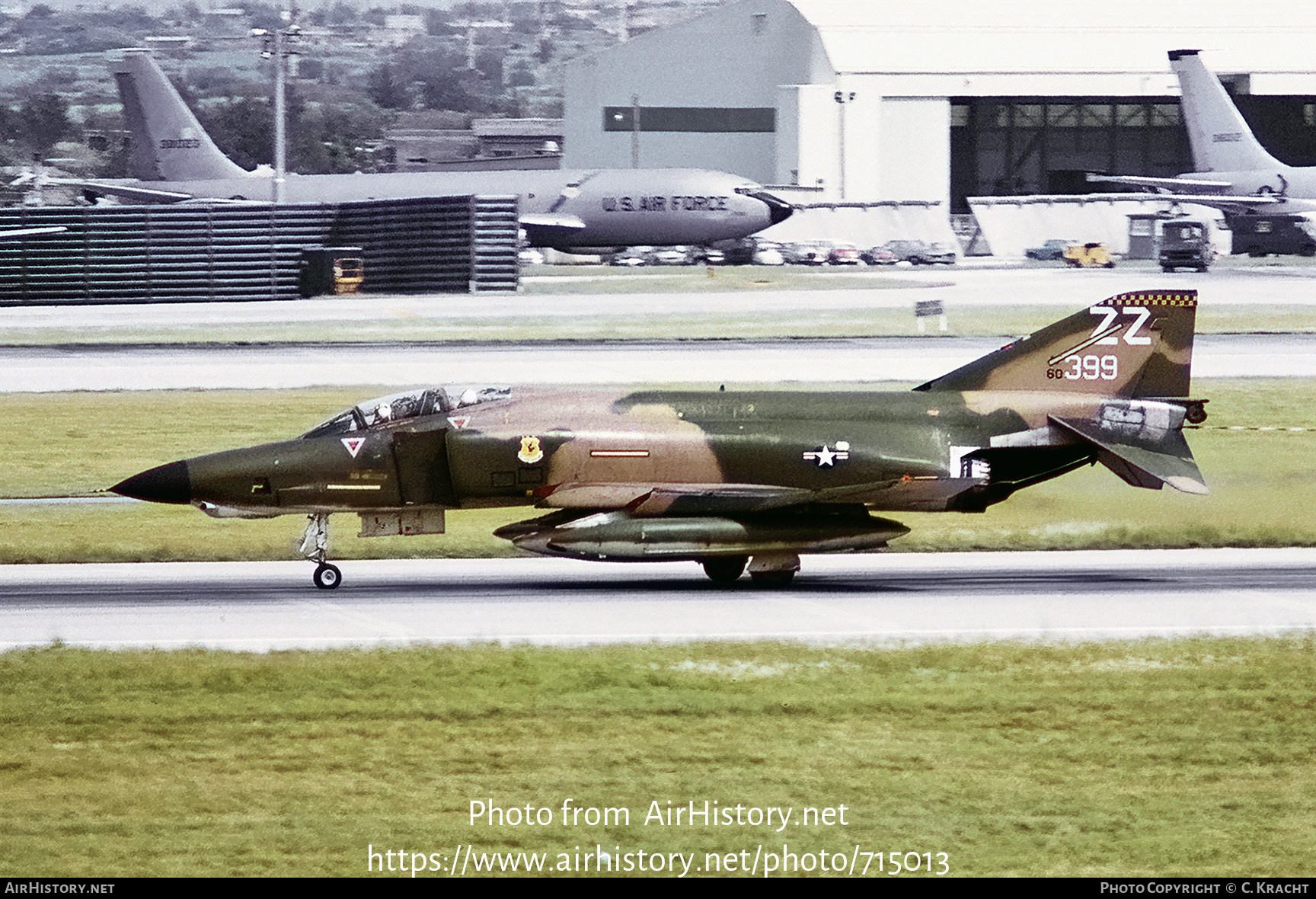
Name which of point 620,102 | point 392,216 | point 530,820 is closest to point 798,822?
point 530,820

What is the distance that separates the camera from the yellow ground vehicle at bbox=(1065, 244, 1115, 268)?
94.9 metres

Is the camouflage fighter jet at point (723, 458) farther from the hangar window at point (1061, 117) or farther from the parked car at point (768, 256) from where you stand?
the hangar window at point (1061, 117)

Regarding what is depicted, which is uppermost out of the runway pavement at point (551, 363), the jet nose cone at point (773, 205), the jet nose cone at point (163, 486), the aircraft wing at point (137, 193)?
the aircraft wing at point (137, 193)

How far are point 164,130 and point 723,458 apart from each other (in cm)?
8421

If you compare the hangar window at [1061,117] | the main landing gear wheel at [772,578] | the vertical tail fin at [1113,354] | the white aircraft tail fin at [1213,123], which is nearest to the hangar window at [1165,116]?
the hangar window at [1061,117]

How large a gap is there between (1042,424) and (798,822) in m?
12.1

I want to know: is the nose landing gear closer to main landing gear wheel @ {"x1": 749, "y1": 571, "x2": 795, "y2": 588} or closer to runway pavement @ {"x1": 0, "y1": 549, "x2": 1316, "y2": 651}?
runway pavement @ {"x1": 0, "y1": 549, "x2": 1316, "y2": 651}

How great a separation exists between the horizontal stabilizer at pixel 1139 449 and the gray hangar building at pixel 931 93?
92794 mm

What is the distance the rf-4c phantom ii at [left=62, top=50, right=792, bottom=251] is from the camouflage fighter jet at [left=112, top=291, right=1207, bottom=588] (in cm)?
6858

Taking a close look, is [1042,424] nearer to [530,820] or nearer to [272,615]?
[272,615]

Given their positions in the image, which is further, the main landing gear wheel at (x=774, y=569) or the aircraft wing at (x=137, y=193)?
the aircraft wing at (x=137, y=193)

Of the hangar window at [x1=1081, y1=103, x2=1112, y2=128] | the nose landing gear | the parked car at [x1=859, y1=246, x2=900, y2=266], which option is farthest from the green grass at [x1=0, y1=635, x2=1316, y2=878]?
the hangar window at [x1=1081, y1=103, x2=1112, y2=128]

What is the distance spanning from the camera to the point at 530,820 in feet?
41.3

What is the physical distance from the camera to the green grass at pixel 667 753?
39.9 feet
